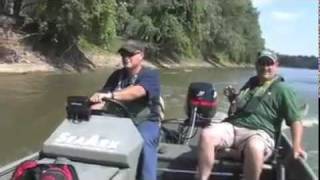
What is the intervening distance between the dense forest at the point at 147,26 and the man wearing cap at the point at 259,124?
2299 centimetres

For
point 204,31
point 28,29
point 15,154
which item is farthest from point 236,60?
point 15,154

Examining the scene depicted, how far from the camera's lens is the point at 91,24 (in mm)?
28750

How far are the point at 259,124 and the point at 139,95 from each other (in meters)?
1.01

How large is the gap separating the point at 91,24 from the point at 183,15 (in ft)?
51.2

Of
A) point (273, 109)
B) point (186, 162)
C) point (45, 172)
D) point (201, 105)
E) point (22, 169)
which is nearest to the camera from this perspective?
point (45, 172)

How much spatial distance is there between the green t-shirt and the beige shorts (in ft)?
0.24

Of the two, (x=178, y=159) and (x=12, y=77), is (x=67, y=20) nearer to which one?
(x=12, y=77)

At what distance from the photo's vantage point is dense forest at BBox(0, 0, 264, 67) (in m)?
28.6

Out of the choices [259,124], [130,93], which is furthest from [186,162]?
[130,93]

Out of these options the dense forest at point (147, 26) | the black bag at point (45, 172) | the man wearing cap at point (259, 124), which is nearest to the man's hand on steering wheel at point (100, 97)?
the man wearing cap at point (259, 124)

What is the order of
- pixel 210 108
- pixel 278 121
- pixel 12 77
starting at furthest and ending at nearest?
→ pixel 12 77 < pixel 210 108 < pixel 278 121

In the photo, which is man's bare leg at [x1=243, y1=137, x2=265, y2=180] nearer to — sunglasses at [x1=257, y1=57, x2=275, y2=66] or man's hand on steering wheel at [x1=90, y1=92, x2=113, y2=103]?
sunglasses at [x1=257, y1=57, x2=275, y2=66]

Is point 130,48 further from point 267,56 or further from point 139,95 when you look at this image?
point 267,56

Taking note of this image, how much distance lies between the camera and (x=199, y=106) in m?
6.57
